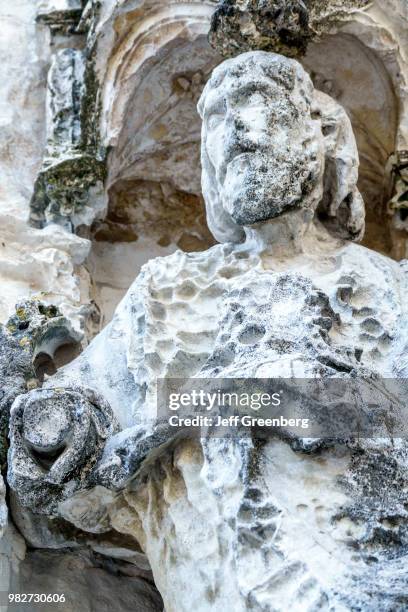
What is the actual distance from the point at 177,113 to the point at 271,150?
2.48ft

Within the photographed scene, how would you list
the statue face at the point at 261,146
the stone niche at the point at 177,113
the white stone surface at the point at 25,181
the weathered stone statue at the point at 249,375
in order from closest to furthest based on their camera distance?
the weathered stone statue at the point at 249,375 → the statue face at the point at 261,146 → the white stone surface at the point at 25,181 → the stone niche at the point at 177,113

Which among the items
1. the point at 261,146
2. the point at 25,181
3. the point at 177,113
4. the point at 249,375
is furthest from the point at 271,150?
the point at 25,181

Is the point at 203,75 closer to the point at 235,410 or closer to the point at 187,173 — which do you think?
the point at 187,173

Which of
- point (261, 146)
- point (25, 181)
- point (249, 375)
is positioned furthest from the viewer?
point (25, 181)

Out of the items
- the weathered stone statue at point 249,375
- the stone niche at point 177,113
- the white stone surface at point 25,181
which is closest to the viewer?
the weathered stone statue at point 249,375

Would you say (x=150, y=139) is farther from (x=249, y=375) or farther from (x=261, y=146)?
(x=249, y=375)

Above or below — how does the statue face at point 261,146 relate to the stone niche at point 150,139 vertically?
below

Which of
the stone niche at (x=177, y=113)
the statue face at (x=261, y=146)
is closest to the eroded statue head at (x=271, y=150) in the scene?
the statue face at (x=261, y=146)

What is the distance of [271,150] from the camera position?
83.1 inches

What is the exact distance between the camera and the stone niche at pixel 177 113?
8.84ft

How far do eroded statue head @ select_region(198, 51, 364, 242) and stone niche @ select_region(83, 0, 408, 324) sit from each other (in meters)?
0.42

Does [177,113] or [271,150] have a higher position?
[177,113]

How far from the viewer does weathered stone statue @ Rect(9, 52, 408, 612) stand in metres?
1.65

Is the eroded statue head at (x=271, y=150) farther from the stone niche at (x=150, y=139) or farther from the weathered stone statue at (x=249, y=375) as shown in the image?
the stone niche at (x=150, y=139)
